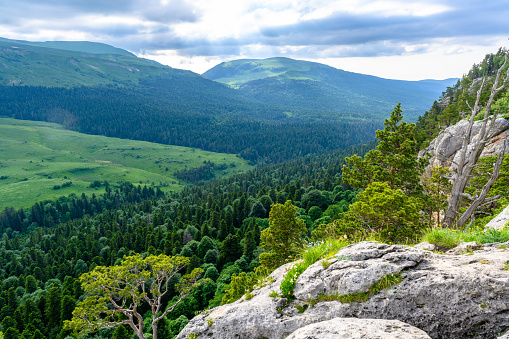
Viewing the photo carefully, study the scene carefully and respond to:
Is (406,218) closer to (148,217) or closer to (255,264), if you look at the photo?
(255,264)

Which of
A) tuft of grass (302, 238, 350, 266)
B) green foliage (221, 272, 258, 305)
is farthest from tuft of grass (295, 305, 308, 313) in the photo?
green foliage (221, 272, 258, 305)

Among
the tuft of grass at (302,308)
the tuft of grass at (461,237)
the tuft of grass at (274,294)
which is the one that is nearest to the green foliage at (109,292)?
the tuft of grass at (274,294)

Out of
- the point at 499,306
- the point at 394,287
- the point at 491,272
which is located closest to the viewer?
the point at 499,306

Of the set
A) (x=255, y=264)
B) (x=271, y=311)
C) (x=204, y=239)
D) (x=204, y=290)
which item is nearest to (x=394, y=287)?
(x=271, y=311)

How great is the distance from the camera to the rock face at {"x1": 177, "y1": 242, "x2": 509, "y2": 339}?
8562mm

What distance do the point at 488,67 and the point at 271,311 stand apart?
187 metres

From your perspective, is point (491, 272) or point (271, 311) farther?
point (271, 311)

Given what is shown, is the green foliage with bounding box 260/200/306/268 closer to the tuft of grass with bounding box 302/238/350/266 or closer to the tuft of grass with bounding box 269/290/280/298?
the tuft of grass with bounding box 302/238/350/266

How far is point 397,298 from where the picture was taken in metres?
9.62

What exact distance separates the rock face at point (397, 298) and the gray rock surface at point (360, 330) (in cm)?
20

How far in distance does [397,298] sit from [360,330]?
2.20 meters

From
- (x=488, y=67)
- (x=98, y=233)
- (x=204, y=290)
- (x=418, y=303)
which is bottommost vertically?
(x=98, y=233)

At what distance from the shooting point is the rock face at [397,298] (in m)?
8.56

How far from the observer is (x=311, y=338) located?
8.68 m
